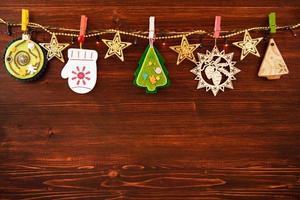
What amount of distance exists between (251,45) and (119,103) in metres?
0.51

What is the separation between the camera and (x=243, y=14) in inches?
47.1

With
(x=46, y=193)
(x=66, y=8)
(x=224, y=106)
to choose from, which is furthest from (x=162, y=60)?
(x=46, y=193)

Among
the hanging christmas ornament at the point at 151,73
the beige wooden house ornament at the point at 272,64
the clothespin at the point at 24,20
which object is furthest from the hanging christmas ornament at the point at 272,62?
the clothespin at the point at 24,20

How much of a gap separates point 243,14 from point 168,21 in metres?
0.27

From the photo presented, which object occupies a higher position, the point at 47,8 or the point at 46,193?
the point at 47,8

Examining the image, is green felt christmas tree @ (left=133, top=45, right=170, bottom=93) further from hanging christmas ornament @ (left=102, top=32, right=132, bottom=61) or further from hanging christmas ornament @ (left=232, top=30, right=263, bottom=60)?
hanging christmas ornament @ (left=232, top=30, right=263, bottom=60)

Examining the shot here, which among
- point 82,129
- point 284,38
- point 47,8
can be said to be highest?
point 47,8

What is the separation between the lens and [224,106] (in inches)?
47.9

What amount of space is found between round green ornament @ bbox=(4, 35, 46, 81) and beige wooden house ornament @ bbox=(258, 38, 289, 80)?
0.78 m

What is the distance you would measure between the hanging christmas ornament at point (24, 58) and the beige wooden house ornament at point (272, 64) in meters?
0.78

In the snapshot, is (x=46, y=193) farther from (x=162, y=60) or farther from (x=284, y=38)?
(x=284, y=38)

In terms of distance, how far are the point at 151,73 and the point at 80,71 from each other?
248 millimetres

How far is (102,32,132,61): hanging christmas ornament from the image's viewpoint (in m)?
1.17

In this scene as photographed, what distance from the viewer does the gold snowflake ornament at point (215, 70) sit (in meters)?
1.18
